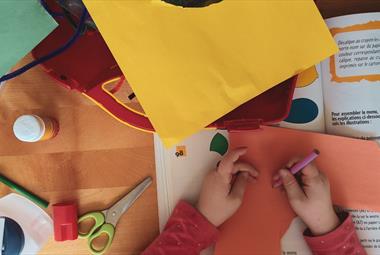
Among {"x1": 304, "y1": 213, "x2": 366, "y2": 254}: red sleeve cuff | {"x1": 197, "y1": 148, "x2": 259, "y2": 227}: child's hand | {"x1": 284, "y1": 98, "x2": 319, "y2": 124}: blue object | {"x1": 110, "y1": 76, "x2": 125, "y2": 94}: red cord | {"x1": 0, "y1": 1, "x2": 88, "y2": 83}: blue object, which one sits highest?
{"x1": 0, "y1": 1, "x2": 88, "y2": 83}: blue object

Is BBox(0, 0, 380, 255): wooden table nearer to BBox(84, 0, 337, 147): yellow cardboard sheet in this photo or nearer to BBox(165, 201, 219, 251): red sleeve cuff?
BBox(165, 201, 219, 251): red sleeve cuff

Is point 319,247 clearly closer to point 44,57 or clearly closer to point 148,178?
point 148,178

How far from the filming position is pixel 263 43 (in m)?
0.38

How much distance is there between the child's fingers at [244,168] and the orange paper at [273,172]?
12 mm

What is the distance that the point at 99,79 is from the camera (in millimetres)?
507

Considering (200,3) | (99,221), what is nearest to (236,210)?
(99,221)

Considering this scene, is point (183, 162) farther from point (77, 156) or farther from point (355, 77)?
point (355, 77)

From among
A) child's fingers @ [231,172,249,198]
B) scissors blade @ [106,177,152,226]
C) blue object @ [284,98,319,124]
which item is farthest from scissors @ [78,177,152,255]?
blue object @ [284,98,319,124]

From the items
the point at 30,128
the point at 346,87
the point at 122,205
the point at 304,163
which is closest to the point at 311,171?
the point at 304,163

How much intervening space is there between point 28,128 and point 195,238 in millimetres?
255

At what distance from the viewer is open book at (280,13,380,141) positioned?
54 centimetres

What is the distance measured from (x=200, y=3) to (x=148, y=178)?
0.25m

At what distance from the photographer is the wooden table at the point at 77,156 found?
0.55 meters

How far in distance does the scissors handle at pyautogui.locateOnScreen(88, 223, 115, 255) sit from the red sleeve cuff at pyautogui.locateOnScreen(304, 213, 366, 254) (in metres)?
0.25
